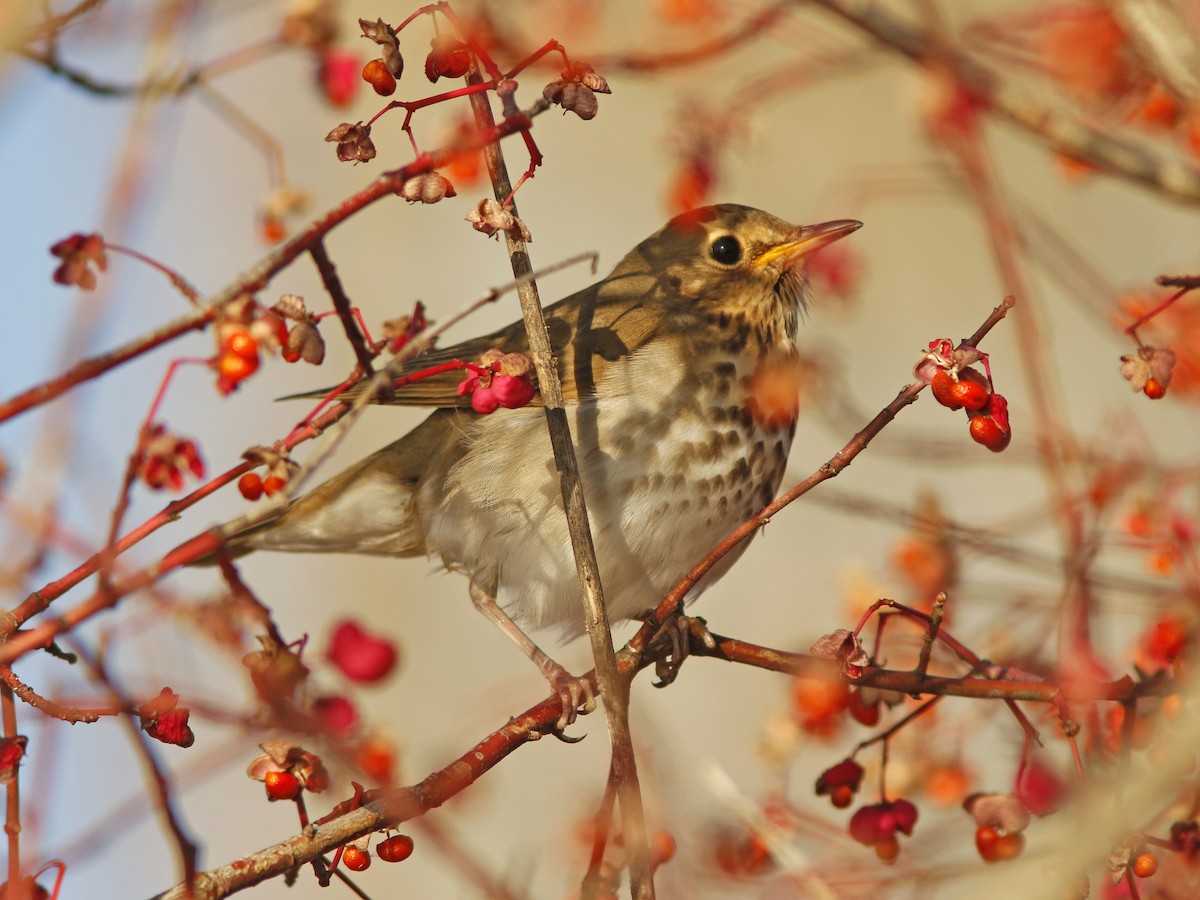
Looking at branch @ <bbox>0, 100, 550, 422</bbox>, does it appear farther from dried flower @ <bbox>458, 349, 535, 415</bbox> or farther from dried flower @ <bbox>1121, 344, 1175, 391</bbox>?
dried flower @ <bbox>1121, 344, 1175, 391</bbox>

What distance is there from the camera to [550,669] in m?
3.01

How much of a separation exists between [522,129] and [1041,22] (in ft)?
4.88

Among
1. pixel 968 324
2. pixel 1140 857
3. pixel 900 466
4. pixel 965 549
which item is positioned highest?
pixel 968 324

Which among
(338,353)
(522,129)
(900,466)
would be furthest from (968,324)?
(522,129)

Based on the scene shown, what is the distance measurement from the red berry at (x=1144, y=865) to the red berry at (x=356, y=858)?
106 cm

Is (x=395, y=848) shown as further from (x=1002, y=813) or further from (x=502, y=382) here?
(x=1002, y=813)

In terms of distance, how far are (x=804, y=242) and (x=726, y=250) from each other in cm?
21

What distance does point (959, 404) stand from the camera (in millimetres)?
1806

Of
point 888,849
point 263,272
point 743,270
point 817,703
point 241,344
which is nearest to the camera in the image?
point 263,272

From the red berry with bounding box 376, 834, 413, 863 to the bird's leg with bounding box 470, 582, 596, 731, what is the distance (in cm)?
60

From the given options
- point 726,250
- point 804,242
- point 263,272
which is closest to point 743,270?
point 726,250

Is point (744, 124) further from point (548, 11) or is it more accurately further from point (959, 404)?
point (959, 404)

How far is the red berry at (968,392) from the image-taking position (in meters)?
1.80

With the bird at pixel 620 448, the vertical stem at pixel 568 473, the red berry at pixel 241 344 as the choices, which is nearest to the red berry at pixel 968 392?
the vertical stem at pixel 568 473
